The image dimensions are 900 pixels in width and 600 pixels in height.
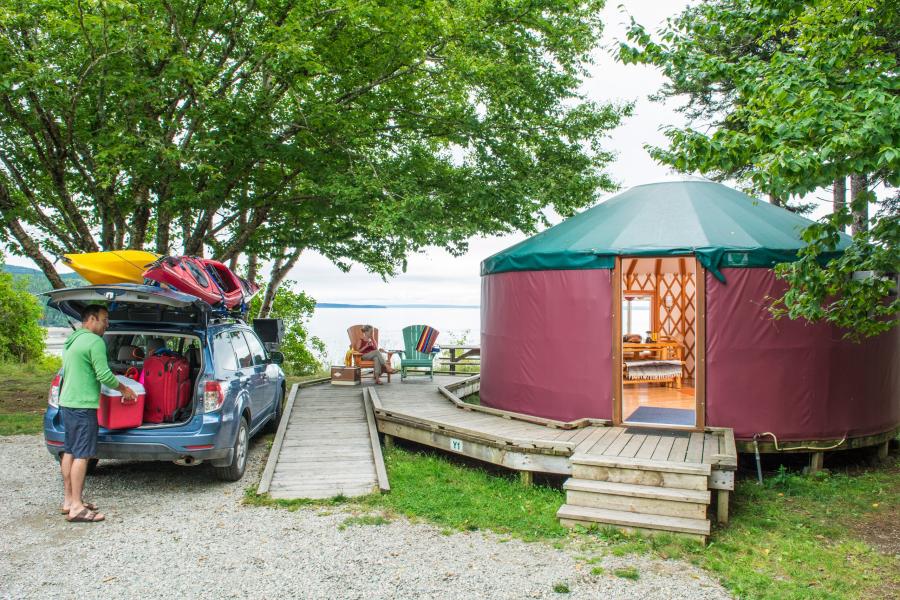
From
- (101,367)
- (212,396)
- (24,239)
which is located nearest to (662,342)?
(212,396)

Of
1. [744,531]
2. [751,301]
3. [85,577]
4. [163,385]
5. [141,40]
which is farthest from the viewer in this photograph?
[141,40]

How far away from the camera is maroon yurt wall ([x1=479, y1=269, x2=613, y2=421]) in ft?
18.9

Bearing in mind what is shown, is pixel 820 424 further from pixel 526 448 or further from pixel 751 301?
pixel 526 448

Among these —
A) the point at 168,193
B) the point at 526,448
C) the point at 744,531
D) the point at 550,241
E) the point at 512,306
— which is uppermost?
the point at 168,193

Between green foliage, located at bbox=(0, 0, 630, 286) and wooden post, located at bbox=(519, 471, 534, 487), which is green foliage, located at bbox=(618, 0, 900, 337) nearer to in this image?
wooden post, located at bbox=(519, 471, 534, 487)

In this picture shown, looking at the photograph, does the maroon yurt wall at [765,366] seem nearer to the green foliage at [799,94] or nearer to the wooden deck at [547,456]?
the wooden deck at [547,456]

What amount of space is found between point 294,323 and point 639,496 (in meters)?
11.4

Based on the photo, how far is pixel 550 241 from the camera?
6387mm

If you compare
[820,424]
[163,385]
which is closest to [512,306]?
[820,424]

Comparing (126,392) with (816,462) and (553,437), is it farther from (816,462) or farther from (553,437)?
(816,462)

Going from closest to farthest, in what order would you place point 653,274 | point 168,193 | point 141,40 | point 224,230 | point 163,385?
1. point 163,385
2. point 141,40
3. point 168,193
4. point 224,230
5. point 653,274

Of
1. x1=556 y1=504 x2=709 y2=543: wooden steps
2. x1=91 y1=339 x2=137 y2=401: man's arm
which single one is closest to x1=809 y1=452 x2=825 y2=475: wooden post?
x1=556 y1=504 x2=709 y2=543: wooden steps

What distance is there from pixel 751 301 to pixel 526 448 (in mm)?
2354

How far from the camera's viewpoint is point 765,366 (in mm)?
5387
